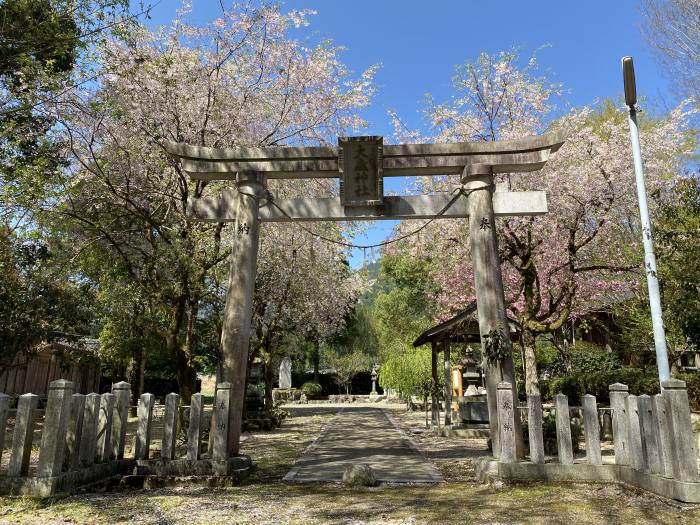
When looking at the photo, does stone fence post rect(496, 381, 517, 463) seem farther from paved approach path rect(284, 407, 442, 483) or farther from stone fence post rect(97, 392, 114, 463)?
stone fence post rect(97, 392, 114, 463)

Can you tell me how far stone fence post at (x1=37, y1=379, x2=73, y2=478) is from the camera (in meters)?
5.79

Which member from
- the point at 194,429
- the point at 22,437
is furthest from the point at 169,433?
the point at 22,437

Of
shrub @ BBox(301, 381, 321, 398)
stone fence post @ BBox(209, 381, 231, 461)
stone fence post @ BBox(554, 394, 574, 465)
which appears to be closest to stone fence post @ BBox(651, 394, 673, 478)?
stone fence post @ BBox(554, 394, 574, 465)

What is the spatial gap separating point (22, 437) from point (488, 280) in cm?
665

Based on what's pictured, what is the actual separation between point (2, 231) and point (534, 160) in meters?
13.3

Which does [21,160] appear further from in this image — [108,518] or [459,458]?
[459,458]

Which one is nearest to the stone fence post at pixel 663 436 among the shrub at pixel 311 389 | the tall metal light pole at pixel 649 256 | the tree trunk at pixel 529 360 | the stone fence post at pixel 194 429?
the tall metal light pole at pixel 649 256

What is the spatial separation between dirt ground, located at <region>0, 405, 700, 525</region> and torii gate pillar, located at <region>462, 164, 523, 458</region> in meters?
1.08

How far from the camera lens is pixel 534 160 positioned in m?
8.02

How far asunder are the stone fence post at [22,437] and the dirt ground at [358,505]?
1.28 ft

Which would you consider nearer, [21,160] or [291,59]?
[21,160]

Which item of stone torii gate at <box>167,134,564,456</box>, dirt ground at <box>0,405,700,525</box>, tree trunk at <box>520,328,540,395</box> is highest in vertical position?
stone torii gate at <box>167,134,564,456</box>

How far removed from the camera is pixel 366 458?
9547 mm

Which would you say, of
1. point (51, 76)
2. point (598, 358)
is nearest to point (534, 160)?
point (51, 76)
